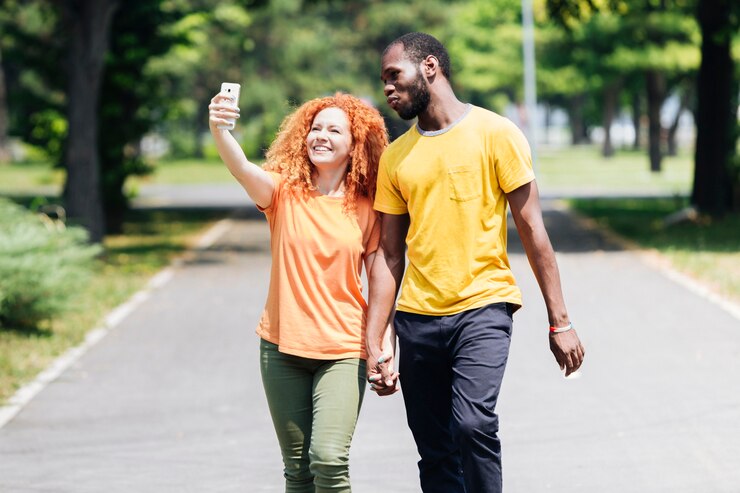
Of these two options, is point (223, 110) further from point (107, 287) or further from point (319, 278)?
point (107, 287)

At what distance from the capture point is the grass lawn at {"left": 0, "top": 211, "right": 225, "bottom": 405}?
9.45 meters

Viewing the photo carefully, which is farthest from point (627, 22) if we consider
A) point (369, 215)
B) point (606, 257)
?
point (369, 215)

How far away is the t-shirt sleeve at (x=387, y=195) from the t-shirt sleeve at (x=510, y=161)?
34 cm

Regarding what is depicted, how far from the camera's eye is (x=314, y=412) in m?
4.43

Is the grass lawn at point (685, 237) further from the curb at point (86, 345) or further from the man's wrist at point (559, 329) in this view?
the man's wrist at point (559, 329)

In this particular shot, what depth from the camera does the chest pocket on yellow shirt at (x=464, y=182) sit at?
439 cm

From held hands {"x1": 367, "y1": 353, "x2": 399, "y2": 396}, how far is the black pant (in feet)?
0.45

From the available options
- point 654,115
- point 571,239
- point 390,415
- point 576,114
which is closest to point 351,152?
point 390,415

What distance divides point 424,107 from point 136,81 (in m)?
17.8

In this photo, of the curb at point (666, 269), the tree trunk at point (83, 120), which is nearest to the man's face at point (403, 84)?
the curb at point (666, 269)

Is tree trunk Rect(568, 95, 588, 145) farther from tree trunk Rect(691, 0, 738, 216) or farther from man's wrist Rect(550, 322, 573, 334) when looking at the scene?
man's wrist Rect(550, 322, 573, 334)

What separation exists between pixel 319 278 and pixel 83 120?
13538 millimetres

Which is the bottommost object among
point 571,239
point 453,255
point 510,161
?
point 571,239

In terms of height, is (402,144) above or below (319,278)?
above
